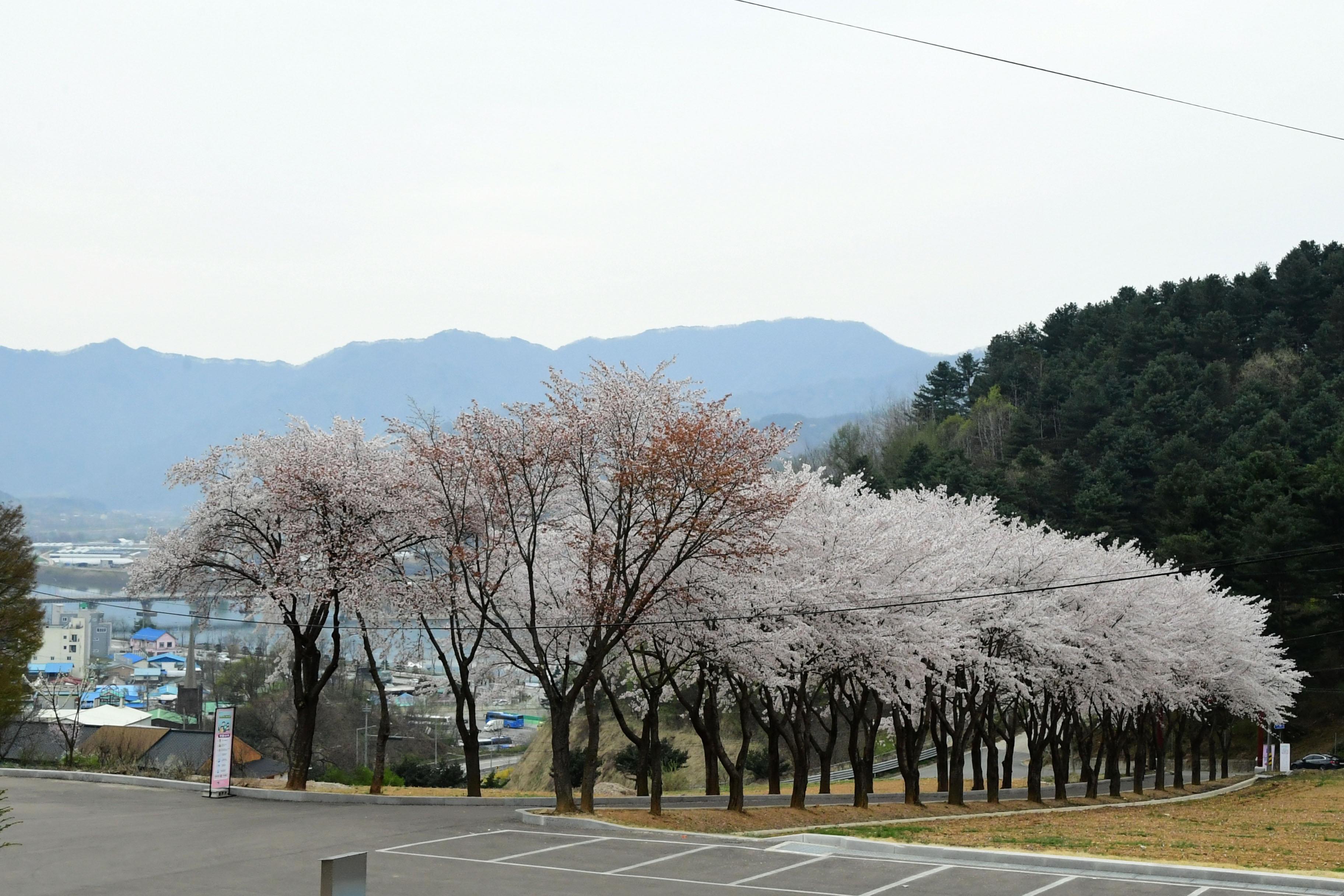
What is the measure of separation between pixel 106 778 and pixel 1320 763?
54372 millimetres

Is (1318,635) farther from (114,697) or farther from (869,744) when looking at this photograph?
(114,697)

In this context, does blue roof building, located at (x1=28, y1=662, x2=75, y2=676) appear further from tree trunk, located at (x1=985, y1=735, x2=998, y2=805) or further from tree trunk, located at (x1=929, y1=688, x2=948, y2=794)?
tree trunk, located at (x1=985, y1=735, x2=998, y2=805)

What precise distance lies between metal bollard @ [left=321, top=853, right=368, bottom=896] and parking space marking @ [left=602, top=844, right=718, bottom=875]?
8.96m

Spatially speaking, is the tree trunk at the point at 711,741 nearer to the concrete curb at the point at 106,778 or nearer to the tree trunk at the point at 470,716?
the tree trunk at the point at 470,716

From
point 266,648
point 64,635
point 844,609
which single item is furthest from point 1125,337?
point 64,635

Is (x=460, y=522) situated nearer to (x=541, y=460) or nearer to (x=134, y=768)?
(x=541, y=460)

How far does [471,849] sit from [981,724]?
21.3 m

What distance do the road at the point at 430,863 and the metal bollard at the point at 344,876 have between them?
23.7ft

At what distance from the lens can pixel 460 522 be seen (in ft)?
83.2

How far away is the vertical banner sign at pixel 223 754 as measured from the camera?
78.2 feet

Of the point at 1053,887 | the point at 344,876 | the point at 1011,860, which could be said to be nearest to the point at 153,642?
the point at 1011,860

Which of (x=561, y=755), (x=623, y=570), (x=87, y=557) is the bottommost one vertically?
(x=561, y=755)

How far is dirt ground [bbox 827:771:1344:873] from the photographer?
55.2 feet

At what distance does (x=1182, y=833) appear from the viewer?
71.8 feet
